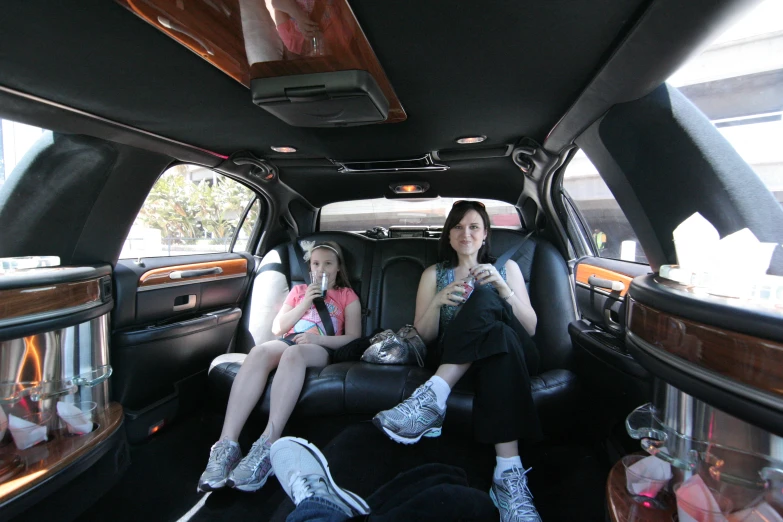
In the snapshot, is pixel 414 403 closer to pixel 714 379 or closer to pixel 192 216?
pixel 714 379

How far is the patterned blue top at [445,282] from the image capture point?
104 inches

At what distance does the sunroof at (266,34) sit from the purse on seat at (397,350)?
1525mm

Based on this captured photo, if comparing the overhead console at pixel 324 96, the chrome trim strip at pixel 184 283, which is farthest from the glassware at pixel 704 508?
the chrome trim strip at pixel 184 283

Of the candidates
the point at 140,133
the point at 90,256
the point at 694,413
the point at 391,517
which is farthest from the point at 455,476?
the point at 140,133

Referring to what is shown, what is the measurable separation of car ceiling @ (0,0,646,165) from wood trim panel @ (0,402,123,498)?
56.9 inches

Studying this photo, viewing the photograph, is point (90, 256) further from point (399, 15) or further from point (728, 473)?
point (728, 473)

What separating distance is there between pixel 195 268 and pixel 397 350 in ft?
4.77

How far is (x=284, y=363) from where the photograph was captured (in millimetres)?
2365

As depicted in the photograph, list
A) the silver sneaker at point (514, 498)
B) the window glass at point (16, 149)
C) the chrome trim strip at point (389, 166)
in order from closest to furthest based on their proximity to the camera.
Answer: the silver sneaker at point (514, 498) < the window glass at point (16, 149) < the chrome trim strip at point (389, 166)

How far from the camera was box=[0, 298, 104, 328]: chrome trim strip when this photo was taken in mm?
1636

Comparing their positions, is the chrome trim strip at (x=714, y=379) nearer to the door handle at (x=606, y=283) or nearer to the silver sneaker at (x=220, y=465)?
the door handle at (x=606, y=283)

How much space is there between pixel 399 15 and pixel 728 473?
1.46 metres

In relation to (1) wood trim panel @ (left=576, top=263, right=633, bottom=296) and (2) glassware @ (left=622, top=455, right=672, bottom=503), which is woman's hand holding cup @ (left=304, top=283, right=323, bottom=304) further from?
(2) glassware @ (left=622, top=455, right=672, bottom=503)

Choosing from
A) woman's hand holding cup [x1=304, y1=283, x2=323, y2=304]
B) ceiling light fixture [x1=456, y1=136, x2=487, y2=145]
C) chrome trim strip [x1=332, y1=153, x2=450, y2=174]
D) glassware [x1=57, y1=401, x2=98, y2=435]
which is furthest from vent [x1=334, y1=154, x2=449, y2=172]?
glassware [x1=57, y1=401, x2=98, y2=435]
